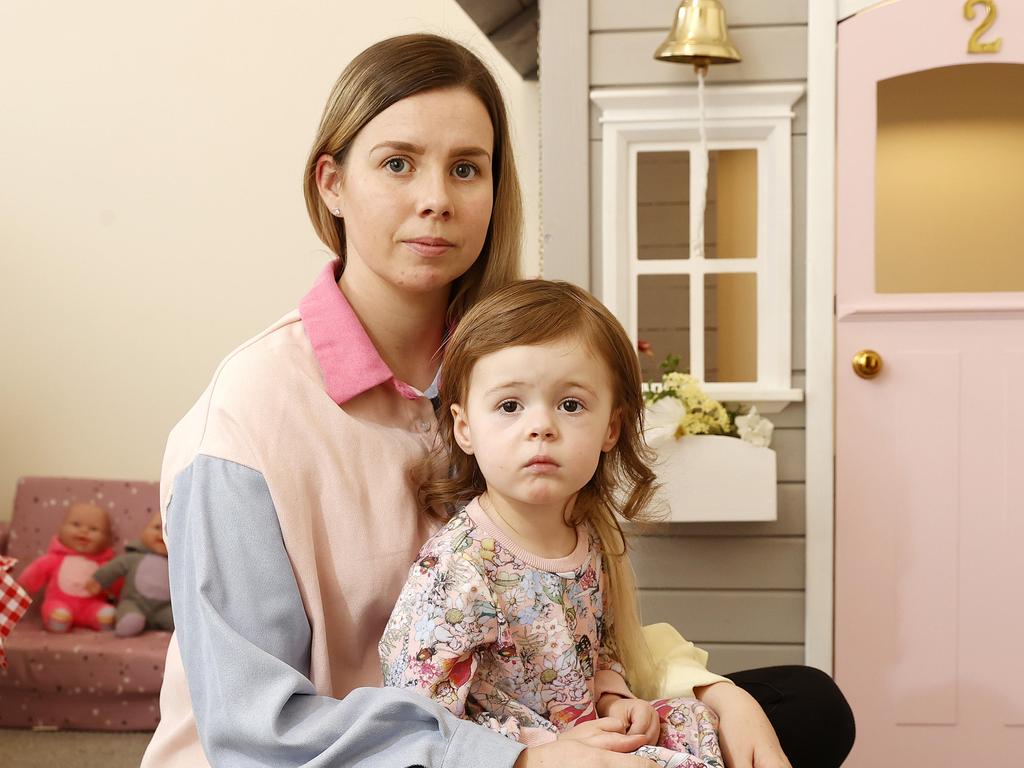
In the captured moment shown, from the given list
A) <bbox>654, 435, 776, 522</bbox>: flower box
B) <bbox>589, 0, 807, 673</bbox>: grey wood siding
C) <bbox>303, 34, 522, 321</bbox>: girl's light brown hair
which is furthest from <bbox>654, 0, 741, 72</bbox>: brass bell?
<bbox>303, 34, 522, 321</bbox>: girl's light brown hair

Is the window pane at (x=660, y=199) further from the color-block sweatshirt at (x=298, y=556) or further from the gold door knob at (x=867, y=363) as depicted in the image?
the color-block sweatshirt at (x=298, y=556)

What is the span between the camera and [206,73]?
5.18 m

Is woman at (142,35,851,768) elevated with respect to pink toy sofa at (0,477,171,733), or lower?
elevated

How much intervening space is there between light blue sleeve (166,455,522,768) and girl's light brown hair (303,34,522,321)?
54cm

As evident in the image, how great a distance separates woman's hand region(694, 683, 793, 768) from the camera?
1552 millimetres

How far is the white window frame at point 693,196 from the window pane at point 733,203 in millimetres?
34

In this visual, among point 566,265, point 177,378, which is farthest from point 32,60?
point 566,265

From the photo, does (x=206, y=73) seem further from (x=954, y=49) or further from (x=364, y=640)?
(x=364, y=640)

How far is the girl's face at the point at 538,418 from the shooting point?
1.50 metres

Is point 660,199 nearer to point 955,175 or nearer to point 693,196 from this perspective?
point 693,196

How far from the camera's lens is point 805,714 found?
70.4 inches

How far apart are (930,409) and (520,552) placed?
1.94m

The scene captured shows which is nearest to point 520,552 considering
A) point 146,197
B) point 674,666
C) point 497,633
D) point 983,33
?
point 497,633

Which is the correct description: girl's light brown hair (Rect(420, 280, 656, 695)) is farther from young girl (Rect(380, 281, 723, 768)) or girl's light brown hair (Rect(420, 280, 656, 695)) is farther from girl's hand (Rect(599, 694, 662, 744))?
girl's hand (Rect(599, 694, 662, 744))
